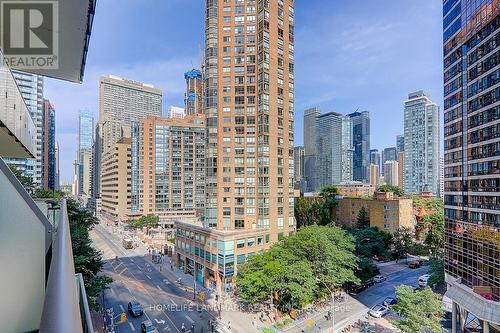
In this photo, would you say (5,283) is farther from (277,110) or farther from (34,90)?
(34,90)

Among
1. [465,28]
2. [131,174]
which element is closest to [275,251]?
[465,28]

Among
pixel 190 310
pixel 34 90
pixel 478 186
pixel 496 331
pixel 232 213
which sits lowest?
pixel 190 310

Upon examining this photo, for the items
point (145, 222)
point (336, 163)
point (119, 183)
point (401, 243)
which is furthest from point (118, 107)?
point (401, 243)

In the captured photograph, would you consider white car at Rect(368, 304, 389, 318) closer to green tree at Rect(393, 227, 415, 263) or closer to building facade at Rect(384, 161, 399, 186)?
green tree at Rect(393, 227, 415, 263)

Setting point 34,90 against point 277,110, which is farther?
point 34,90

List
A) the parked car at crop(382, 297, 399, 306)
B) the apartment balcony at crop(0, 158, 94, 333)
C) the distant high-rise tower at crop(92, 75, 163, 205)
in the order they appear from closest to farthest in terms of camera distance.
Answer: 1. the apartment balcony at crop(0, 158, 94, 333)
2. the parked car at crop(382, 297, 399, 306)
3. the distant high-rise tower at crop(92, 75, 163, 205)

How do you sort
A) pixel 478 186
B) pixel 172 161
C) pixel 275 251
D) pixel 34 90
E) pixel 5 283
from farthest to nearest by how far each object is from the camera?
pixel 172 161 → pixel 34 90 → pixel 275 251 → pixel 478 186 → pixel 5 283

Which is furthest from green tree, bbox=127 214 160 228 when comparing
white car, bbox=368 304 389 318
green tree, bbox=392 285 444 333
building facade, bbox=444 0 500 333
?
building facade, bbox=444 0 500 333

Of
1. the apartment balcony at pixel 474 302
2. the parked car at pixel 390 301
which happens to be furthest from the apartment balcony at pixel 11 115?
the parked car at pixel 390 301
